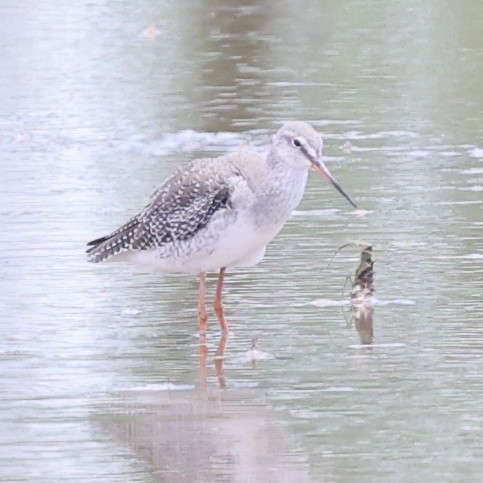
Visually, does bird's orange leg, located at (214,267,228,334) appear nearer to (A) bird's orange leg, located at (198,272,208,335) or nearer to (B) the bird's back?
(A) bird's orange leg, located at (198,272,208,335)

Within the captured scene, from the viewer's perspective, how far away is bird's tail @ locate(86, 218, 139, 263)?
1042 centimetres

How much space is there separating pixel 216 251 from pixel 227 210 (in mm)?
233

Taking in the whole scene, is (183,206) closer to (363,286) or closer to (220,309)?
(220,309)

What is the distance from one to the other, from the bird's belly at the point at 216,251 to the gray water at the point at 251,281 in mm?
288

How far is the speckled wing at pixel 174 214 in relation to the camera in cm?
1006

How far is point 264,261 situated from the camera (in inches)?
444

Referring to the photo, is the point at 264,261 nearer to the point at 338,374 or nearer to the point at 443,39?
the point at 338,374

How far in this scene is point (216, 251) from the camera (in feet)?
32.9

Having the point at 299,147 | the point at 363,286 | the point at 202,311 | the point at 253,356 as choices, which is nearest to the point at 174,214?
the point at 202,311

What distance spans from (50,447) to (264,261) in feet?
12.0

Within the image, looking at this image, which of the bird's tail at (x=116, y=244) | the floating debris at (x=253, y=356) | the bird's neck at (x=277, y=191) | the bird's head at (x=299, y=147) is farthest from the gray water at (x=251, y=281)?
the bird's head at (x=299, y=147)

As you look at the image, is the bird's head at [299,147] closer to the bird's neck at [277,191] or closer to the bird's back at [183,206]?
the bird's neck at [277,191]

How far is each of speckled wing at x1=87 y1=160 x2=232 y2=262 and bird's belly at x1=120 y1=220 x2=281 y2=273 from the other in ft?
0.20

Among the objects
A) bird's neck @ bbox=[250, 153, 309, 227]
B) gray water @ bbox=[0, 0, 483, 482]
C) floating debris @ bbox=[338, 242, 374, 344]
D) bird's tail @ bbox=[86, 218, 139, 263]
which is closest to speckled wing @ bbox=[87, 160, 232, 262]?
bird's tail @ bbox=[86, 218, 139, 263]
